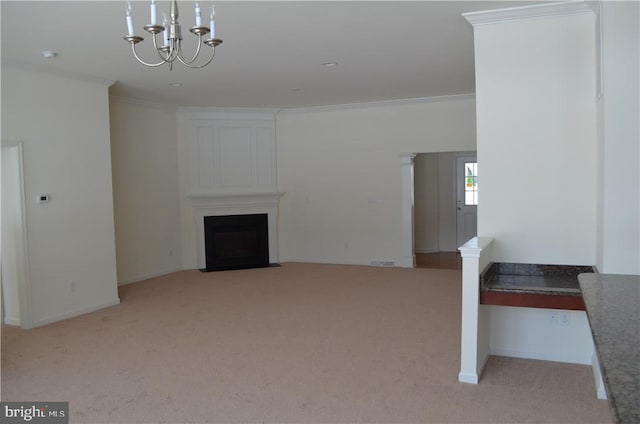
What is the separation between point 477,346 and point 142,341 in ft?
9.80

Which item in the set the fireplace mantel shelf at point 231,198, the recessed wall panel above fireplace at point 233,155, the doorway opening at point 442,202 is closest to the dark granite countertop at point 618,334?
the fireplace mantel shelf at point 231,198

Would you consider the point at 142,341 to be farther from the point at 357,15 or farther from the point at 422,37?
the point at 422,37

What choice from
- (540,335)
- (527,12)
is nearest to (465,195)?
(540,335)

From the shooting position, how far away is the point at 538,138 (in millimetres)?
3951

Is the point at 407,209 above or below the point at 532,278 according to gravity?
above

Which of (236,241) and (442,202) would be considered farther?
(442,202)

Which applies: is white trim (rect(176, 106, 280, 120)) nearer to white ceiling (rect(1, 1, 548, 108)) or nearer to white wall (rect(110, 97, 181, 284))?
white wall (rect(110, 97, 181, 284))

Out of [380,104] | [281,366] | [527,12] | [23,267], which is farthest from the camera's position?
[380,104]

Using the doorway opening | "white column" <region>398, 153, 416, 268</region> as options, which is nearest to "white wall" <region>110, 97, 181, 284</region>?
"white column" <region>398, 153, 416, 268</region>

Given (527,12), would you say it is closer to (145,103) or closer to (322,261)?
(145,103)

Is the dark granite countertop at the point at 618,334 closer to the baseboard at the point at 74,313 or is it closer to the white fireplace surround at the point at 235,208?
the baseboard at the point at 74,313

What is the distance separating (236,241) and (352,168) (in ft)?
7.57

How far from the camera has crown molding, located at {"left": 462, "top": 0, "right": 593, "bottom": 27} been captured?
3.75m

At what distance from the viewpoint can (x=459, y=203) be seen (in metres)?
10.3
